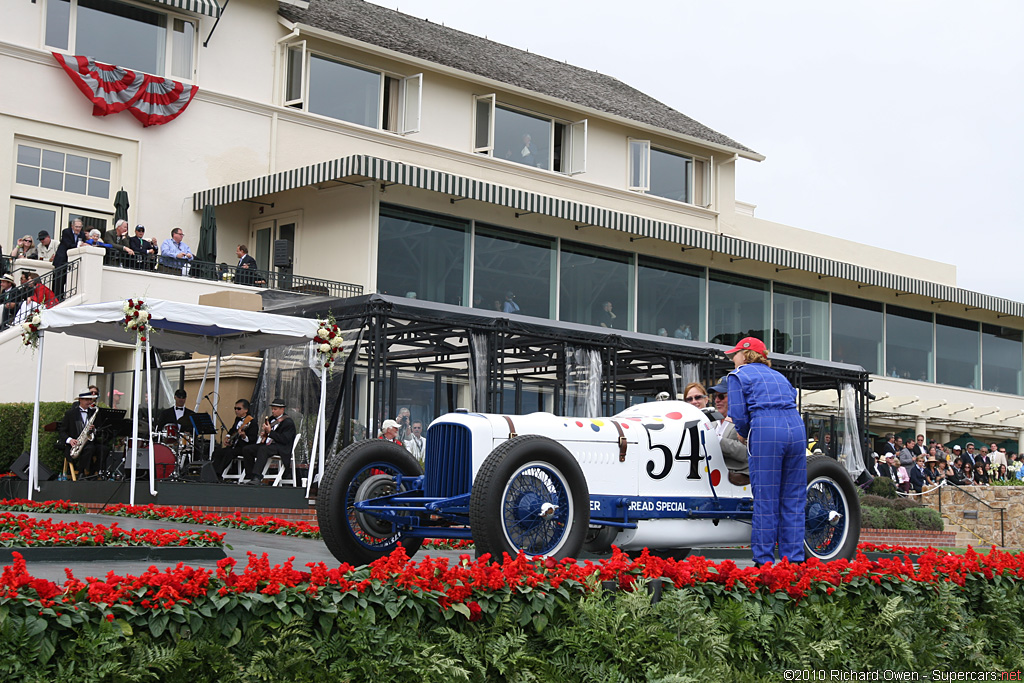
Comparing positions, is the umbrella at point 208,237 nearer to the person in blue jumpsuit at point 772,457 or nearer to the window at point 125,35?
the window at point 125,35

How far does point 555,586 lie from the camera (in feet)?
19.6

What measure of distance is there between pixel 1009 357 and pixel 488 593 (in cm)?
4565

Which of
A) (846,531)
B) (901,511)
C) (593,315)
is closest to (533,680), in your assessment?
(846,531)

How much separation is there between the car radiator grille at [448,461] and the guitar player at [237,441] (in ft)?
34.1

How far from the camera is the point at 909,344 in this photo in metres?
42.2

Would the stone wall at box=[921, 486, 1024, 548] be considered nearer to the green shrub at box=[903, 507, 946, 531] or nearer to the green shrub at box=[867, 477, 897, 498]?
the green shrub at box=[867, 477, 897, 498]

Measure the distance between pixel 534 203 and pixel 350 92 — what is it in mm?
5963

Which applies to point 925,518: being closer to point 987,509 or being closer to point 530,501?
point 987,509

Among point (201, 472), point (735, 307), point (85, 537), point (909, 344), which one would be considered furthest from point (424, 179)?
point (909, 344)

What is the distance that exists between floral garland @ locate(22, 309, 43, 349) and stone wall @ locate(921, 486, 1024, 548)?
1880cm

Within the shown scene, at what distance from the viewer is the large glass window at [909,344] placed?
41.5m

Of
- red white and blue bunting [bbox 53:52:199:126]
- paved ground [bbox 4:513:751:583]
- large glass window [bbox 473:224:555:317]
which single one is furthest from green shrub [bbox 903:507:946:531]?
red white and blue bunting [bbox 53:52:199:126]

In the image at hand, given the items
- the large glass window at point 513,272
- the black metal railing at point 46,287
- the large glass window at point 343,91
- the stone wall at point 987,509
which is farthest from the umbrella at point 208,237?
the stone wall at point 987,509

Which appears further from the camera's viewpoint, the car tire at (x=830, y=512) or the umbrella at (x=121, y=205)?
the umbrella at (x=121, y=205)
